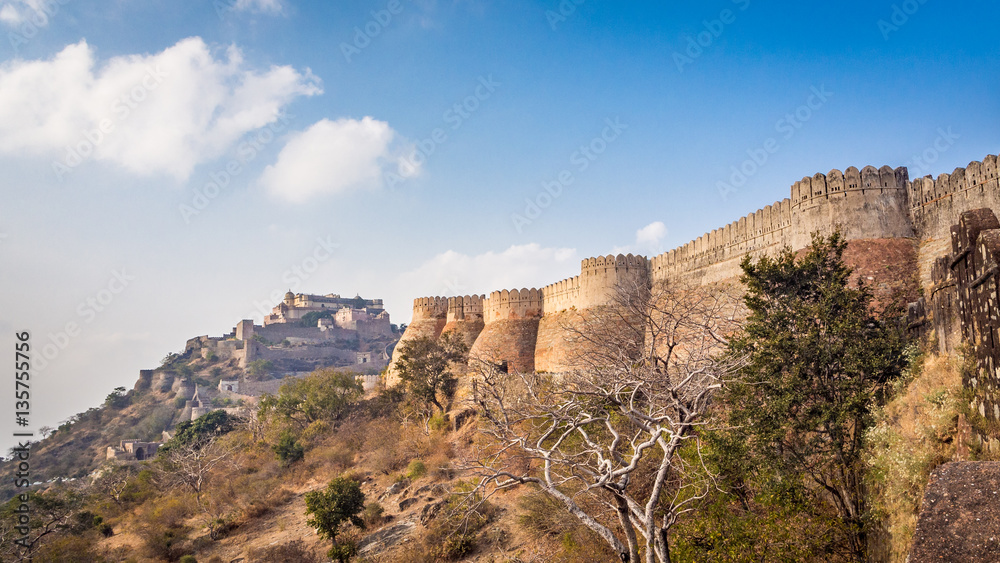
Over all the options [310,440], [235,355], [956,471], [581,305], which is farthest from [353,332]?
[956,471]

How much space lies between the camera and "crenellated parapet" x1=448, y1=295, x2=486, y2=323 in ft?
98.1

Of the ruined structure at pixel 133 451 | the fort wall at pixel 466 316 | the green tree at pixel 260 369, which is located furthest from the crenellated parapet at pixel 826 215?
the green tree at pixel 260 369

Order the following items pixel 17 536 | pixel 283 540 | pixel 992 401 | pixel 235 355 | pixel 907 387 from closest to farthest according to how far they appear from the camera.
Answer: pixel 992 401 → pixel 907 387 → pixel 17 536 → pixel 283 540 → pixel 235 355

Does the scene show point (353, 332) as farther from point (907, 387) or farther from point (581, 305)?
point (907, 387)

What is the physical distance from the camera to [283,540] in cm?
1802

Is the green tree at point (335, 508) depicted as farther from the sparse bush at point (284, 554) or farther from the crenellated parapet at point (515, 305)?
the crenellated parapet at point (515, 305)

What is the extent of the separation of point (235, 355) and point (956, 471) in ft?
267

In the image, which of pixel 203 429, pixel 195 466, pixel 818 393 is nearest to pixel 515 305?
pixel 195 466

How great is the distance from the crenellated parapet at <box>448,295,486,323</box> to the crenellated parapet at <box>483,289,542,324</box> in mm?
1510

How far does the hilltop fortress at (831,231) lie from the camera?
13.5 m

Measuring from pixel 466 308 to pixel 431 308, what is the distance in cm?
220

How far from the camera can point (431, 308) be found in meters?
31.0

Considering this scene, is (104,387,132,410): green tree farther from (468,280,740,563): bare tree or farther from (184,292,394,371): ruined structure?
(468,280,740,563): bare tree

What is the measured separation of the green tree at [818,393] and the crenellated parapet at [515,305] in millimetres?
17304
